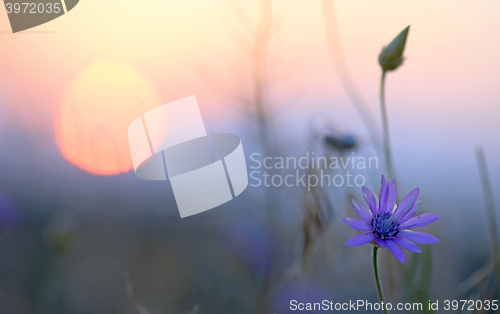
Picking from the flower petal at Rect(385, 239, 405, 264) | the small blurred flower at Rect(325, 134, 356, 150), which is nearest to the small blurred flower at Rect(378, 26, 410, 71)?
the small blurred flower at Rect(325, 134, 356, 150)

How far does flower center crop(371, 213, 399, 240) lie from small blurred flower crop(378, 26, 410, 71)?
18cm

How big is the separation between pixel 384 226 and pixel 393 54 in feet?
0.66

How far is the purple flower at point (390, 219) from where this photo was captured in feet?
0.68

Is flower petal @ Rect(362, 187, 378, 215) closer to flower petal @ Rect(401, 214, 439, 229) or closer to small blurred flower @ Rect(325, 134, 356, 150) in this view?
flower petal @ Rect(401, 214, 439, 229)

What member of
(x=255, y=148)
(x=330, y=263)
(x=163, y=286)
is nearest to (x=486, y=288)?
(x=330, y=263)

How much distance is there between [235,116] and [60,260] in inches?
14.2

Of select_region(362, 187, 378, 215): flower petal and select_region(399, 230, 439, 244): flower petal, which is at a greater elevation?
select_region(362, 187, 378, 215): flower petal

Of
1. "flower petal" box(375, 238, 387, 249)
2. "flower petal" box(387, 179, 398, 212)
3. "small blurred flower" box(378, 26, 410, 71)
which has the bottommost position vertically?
"flower petal" box(375, 238, 387, 249)

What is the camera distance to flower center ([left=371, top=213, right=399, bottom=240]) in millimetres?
214

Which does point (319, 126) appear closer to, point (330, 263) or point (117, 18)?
point (330, 263)

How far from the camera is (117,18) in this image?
40 cm

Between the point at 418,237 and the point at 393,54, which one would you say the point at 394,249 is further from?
the point at 393,54

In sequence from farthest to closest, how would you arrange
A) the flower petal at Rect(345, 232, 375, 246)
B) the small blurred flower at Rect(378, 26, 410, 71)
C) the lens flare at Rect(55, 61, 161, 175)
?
the lens flare at Rect(55, 61, 161, 175)
the small blurred flower at Rect(378, 26, 410, 71)
the flower petal at Rect(345, 232, 375, 246)

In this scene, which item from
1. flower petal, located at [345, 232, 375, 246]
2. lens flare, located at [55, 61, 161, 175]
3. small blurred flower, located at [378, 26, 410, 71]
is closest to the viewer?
flower petal, located at [345, 232, 375, 246]
